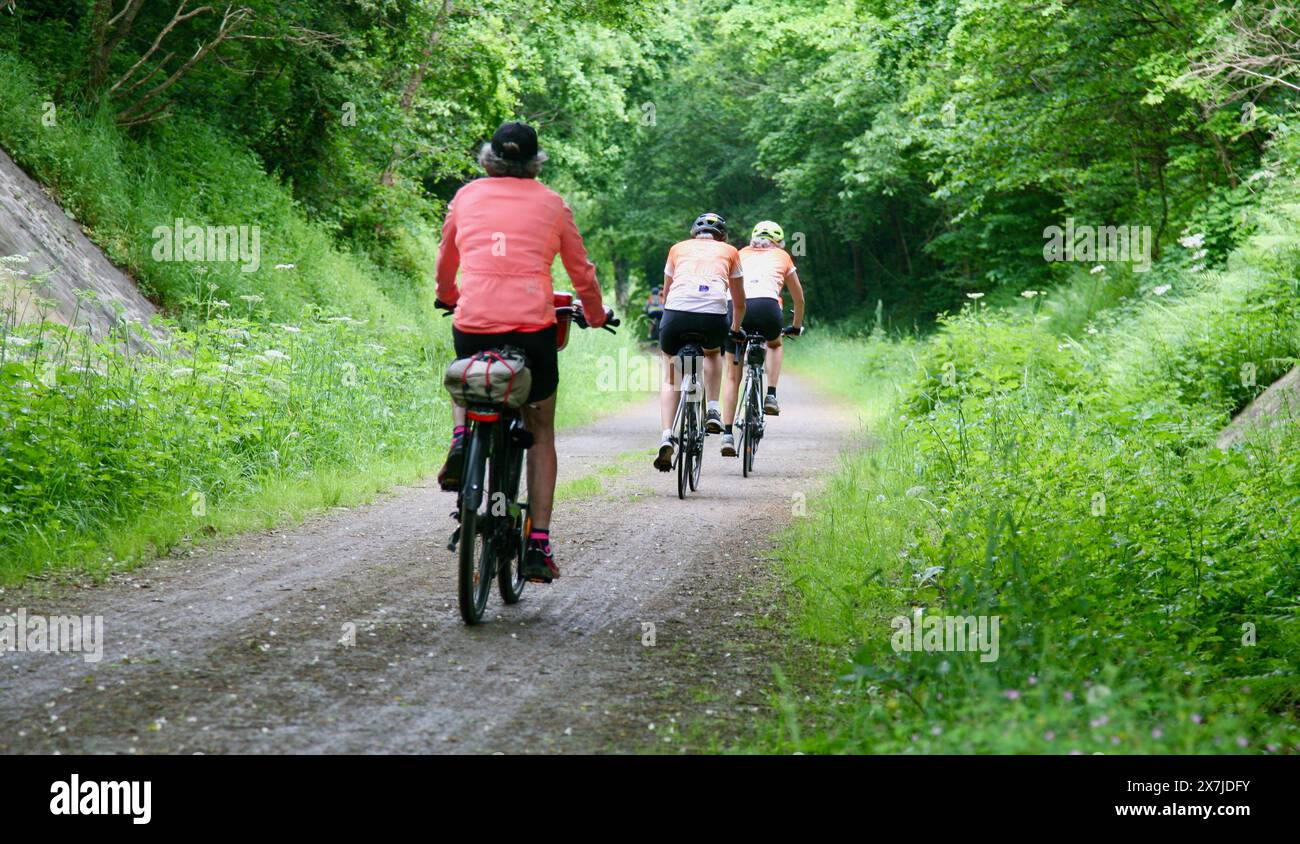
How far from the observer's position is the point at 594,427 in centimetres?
1689

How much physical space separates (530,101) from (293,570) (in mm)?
28841

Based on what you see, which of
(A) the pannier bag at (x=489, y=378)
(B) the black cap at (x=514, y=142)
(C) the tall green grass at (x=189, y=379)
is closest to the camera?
(A) the pannier bag at (x=489, y=378)

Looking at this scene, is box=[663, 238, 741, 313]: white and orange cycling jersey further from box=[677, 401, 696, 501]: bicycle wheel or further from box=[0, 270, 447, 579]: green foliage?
box=[0, 270, 447, 579]: green foliage

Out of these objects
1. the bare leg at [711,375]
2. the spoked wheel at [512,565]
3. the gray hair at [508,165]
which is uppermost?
the gray hair at [508,165]

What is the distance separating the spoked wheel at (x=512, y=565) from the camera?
19.9 feet

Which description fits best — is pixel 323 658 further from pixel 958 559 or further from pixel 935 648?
pixel 958 559

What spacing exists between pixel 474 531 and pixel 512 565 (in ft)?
3.03

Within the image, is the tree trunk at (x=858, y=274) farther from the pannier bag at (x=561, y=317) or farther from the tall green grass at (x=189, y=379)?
the pannier bag at (x=561, y=317)

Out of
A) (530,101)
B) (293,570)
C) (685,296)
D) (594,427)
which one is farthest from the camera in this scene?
(530,101)

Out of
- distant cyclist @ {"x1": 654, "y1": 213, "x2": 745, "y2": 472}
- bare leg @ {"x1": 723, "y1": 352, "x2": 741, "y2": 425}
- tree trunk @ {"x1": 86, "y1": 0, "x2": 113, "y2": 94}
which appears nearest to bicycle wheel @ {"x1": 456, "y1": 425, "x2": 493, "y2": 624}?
distant cyclist @ {"x1": 654, "y1": 213, "x2": 745, "y2": 472}

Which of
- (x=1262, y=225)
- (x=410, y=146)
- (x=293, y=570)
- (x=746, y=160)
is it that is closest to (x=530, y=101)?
(x=746, y=160)

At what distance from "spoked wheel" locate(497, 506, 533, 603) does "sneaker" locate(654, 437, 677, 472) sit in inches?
148

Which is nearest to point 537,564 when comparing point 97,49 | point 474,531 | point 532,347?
point 474,531

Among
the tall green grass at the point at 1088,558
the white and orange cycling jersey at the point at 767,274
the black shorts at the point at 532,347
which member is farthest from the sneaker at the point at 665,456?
the black shorts at the point at 532,347
